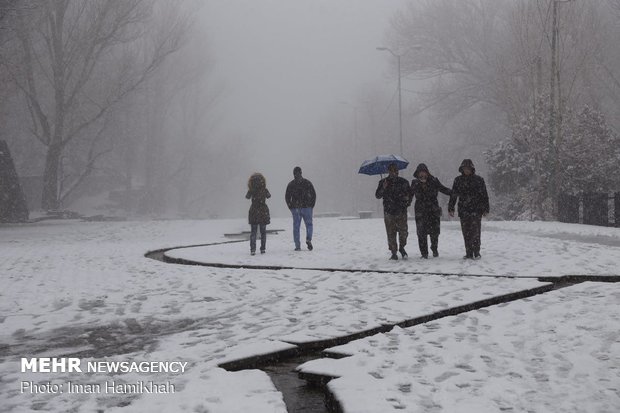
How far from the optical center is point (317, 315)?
265 inches

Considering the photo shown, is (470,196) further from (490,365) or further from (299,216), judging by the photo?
(490,365)

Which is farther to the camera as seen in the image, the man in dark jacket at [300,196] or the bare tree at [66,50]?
the bare tree at [66,50]

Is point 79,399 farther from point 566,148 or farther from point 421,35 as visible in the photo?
point 421,35

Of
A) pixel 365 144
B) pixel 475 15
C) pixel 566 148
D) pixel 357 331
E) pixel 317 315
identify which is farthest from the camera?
pixel 365 144

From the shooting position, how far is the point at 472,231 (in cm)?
1088

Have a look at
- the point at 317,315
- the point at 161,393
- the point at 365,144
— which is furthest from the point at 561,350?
the point at 365,144

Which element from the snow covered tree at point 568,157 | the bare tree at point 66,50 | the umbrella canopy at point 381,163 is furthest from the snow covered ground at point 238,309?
the bare tree at point 66,50

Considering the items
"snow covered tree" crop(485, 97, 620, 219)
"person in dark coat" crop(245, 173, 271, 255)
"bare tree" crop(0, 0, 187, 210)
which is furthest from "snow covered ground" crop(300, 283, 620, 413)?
"bare tree" crop(0, 0, 187, 210)

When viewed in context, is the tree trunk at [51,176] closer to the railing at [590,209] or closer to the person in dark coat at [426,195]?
the railing at [590,209]

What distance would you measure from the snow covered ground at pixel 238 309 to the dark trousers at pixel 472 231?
41 centimetres

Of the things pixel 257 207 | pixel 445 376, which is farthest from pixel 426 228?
pixel 445 376

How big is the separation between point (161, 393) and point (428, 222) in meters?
7.62

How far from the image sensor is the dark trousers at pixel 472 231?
10.6 m

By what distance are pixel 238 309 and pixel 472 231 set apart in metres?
5.21
